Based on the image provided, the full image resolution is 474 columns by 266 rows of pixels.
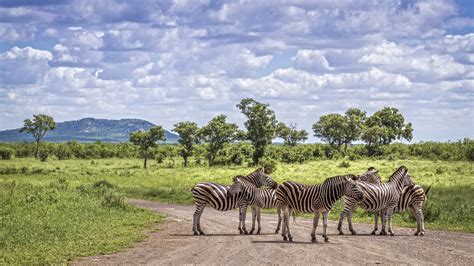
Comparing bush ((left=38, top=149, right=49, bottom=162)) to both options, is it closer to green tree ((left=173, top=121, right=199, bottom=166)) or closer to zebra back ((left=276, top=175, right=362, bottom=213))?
green tree ((left=173, top=121, right=199, bottom=166))

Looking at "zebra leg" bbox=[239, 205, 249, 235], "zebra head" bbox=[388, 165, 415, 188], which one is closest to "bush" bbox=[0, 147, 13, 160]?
"zebra leg" bbox=[239, 205, 249, 235]

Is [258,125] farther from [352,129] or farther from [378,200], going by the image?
[378,200]

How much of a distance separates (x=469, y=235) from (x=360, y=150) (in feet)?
308

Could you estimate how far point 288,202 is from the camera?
798 inches

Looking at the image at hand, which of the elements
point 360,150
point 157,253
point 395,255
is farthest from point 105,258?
point 360,150

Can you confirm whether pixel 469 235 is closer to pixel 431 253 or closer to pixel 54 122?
pixel 431 253

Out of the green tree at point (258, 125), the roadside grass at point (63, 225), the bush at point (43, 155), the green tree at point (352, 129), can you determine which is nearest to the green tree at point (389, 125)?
the green tree at point (352, 129)

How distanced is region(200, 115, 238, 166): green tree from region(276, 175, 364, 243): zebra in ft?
235

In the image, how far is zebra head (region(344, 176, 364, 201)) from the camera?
2014 centimetres

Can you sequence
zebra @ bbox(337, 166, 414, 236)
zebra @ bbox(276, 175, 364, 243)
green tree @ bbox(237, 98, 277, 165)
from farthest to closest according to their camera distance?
green tree @ bbox(237, 98, 277, 165) → zebra @ bbox(337, 166, 414, 236) → zebra @ bbox(276, 175, 364, 243)

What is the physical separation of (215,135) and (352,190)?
239 feet

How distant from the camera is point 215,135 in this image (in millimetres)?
92812

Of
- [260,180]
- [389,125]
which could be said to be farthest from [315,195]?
[389,125]

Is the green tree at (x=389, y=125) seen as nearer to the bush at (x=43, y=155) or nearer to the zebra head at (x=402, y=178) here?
the bush at (x=43, y=155)
